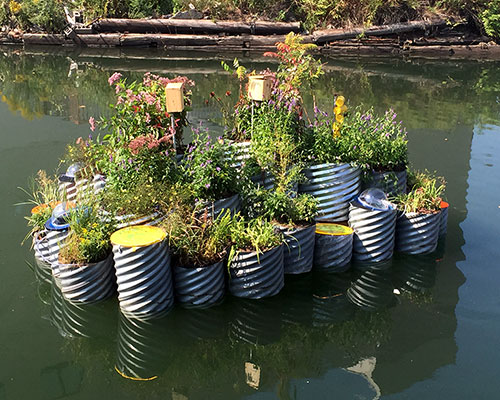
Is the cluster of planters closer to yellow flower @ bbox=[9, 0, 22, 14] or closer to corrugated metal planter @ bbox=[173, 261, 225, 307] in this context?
corrugated metal planter @ bbox=[173, 261, 225, 307]

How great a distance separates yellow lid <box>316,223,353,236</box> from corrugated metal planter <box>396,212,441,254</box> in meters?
0.65

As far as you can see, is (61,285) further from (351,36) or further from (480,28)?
(480,28)

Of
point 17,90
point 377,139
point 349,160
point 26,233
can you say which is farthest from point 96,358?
point 17,90

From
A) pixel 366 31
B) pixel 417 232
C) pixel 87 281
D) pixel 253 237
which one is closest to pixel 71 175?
pixel 87 281

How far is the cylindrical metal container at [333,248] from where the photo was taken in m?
5.47

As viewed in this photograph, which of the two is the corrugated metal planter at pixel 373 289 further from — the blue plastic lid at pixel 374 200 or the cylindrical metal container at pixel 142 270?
the cylindrical metal container at pixel 142 270

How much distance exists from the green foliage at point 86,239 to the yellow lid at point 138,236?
0.56 feet

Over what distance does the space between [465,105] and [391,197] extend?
7.38m

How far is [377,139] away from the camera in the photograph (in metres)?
6.17

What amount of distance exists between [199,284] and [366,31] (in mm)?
16132

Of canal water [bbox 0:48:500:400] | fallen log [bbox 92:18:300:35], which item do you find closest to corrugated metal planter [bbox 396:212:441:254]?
canal water [bbox 0:48:500:400]

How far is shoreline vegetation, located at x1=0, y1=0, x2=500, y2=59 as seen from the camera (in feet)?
60.8

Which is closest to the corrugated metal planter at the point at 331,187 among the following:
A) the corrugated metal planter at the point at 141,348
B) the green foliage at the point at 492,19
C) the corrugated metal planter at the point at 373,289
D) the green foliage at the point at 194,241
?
the corrugated metal planter at the point at 373,289

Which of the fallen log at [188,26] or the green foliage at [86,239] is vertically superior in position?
the fallen log at [188,26]
